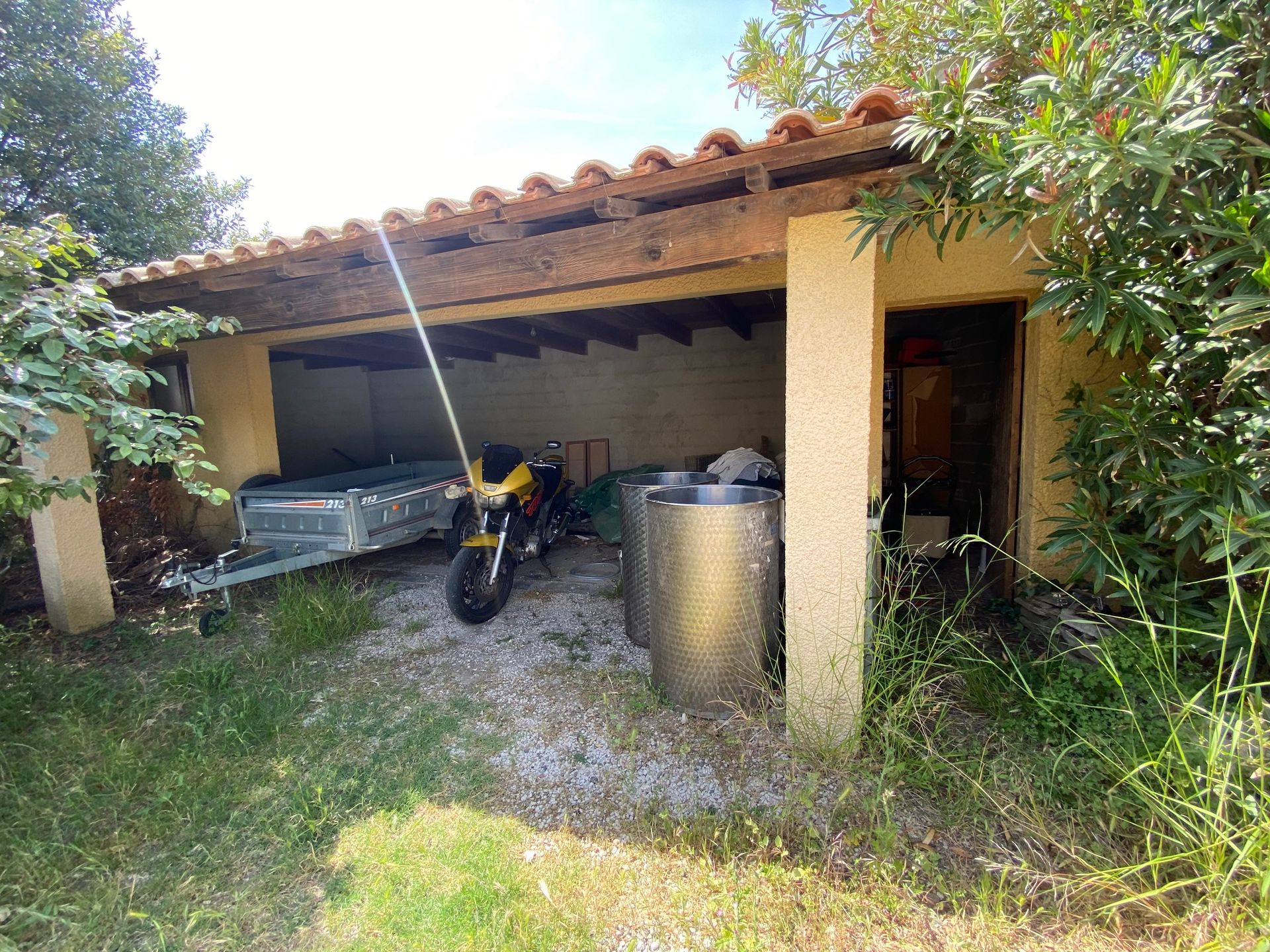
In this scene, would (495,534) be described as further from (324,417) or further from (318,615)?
(324,417)

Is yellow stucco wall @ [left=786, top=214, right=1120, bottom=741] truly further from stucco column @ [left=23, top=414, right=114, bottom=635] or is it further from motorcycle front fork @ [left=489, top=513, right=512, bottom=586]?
stucco column @ [left=23, top=414, right=114, bottom=635]

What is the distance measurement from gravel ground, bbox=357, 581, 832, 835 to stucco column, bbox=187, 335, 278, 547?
2.03 m

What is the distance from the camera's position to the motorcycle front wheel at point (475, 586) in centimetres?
379

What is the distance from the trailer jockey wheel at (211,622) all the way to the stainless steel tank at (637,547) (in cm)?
284

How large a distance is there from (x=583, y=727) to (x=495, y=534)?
1.79m

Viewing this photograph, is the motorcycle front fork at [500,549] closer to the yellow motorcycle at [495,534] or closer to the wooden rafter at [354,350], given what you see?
the yellow motorcycle at [495,534]

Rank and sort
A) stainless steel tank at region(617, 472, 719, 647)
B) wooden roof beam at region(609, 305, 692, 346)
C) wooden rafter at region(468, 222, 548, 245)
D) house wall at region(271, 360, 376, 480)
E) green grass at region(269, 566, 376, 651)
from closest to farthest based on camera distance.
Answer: wooden rafter at region(468, 222, 548, 245)
stainless steel tank at region(617, 472, 719, 647)
green grass at region(269, 566, 376, 651)
wooden roof beam at region(609, 305, 692, 346)
house wall at region(271, 360, 376, 480)

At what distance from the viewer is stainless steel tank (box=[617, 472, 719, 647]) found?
3.27 m

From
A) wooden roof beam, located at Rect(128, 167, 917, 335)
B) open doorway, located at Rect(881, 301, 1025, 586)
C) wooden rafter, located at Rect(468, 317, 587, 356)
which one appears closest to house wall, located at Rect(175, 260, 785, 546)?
wooden roof beam, located at Rect(128, 167, 917, 335)

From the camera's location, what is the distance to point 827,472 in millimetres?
2316

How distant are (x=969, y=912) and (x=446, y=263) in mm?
3431

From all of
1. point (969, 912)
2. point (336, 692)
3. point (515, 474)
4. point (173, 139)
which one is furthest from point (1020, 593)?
point (173, 139)

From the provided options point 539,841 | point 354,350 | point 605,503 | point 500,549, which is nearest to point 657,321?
point 605,503

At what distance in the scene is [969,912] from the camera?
1.66 meters
